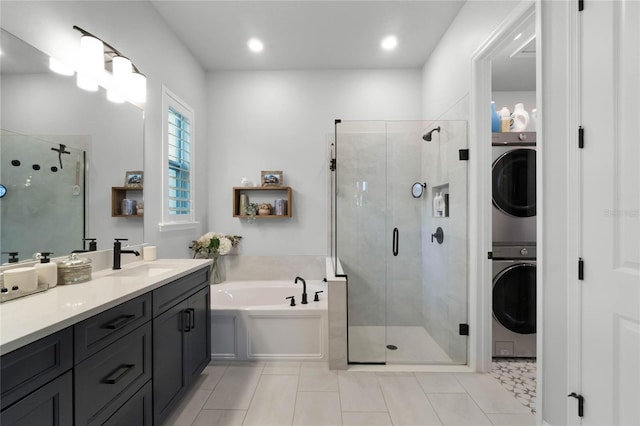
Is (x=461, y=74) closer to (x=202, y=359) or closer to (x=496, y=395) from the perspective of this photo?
(x=496, y=395)

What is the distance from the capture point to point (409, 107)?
3482 millimetres

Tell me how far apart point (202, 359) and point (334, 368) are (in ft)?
3.34

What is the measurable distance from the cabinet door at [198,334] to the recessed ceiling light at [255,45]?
243 cm

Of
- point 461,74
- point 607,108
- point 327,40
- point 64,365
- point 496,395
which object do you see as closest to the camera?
point 64,365

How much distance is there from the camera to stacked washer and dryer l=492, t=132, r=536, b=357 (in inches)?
96.0

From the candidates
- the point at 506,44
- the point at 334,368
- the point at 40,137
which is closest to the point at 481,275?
the point at 334,368

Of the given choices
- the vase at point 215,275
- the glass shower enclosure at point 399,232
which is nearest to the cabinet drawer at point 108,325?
the glass shower enclosure at point 399,232

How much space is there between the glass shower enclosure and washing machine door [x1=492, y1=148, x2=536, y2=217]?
38 cm

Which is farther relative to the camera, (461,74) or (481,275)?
(461,74)

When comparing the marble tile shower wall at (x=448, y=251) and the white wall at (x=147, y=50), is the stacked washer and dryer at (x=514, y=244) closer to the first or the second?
the marble tile shower wall at (x=448, y=251)

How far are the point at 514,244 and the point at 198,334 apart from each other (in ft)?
8.71

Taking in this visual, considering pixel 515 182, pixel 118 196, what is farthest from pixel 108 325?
pixel 515 182

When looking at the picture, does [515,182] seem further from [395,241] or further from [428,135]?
[395,241]

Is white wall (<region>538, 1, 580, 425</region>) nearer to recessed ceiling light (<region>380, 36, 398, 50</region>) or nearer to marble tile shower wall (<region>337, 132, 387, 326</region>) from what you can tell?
marble tile shower wall (<region>337, 132, 387, 326</region>)
